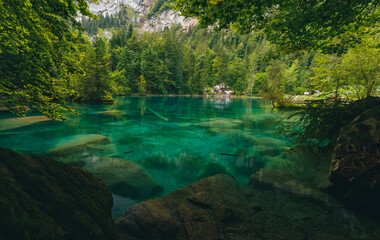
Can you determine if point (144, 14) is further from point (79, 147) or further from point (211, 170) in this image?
point (211, 170)

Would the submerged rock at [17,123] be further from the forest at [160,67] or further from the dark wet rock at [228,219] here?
the dark wet rock at [228,219]

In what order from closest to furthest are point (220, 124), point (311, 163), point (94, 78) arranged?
point (311, 163) → point (220, 124) → point (94, 78)

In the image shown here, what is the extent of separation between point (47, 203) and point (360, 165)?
5464 millimetres

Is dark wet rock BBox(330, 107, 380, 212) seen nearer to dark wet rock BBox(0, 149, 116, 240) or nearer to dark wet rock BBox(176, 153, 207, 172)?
dark wet rock BBox(176, 153, 207, 172)

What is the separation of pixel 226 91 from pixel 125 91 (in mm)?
50347

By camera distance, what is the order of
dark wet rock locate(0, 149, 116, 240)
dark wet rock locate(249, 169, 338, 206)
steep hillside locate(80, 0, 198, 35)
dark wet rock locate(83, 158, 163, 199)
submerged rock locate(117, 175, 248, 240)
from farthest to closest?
steep hillside locate(80, 0, 198, 35), dark wet rock locate(83, 158, 163, 199), dark wet rock locate(249, 169, 338, 206), submerged rock locate(117, 175, 248, 240), dark wet rock locate(0, 149, 116, 240)

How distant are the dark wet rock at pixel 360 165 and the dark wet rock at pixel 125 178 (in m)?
4.65

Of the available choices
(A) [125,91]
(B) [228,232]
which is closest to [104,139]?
(B) [228,232]

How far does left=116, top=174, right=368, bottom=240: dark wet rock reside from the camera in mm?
2736

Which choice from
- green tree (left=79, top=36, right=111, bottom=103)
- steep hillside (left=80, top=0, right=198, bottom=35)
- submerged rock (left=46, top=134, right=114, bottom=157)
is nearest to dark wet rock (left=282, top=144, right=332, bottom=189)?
submerged rock (left=46, top=134, right=114, bottom=157)

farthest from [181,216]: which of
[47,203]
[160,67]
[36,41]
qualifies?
[160,67]

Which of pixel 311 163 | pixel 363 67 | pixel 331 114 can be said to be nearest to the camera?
pixel 331 114

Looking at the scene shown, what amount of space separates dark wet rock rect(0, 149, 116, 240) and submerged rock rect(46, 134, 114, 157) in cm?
555

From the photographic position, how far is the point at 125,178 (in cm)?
510
